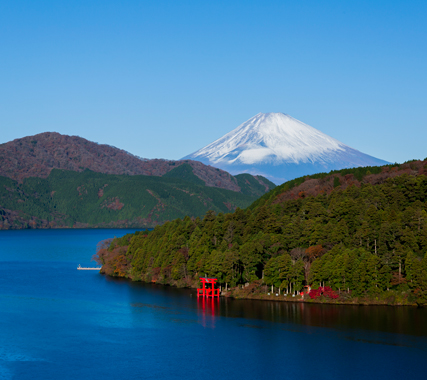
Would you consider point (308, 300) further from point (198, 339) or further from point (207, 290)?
point (198, 339)

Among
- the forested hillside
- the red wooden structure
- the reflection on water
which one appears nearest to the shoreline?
the forested hillside

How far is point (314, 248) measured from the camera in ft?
250

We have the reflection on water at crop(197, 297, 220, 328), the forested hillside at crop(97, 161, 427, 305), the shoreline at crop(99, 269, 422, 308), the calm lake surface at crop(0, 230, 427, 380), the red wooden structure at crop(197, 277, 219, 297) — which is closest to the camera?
the calm lake surface at crop(0, 230, 427, 380)

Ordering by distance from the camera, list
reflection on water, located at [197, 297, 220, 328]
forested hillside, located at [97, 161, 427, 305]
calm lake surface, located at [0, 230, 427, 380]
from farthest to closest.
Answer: forested hillside, located at [97, 161, 427, 305] < reflection on water, located at [197, 297, 220, 328] < calm lake surface, located at [0, 230, 427, 380]

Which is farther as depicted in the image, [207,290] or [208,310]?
[207,290]

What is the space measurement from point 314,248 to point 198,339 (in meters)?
26.0

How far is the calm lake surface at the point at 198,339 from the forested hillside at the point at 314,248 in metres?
3.66

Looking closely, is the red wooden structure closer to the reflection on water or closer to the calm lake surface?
the reflection on water

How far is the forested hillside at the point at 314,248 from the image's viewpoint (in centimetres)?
7006

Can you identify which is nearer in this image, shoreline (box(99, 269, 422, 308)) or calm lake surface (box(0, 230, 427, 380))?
calm lake surface (box(0, 230, 427, 380))

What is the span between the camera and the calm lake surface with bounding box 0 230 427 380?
47.3m

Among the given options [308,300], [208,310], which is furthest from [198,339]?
[308,300]

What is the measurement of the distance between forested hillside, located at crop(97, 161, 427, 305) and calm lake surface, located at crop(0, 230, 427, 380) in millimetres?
3658

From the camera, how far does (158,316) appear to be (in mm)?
66875
